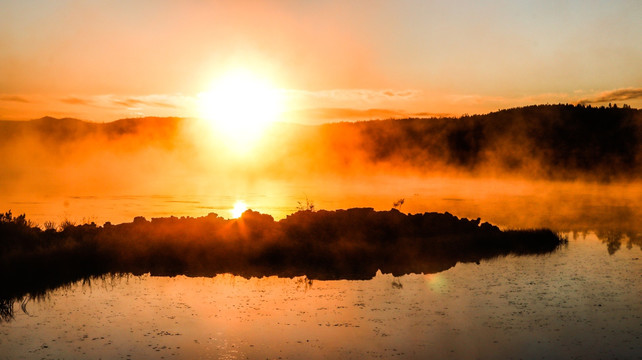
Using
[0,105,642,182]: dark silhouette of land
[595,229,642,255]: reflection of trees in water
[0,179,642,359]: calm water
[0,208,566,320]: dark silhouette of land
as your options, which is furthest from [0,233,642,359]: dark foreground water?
[0,105,642,182]: dark silhouette of land

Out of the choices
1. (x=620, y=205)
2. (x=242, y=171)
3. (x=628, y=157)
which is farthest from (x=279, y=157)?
(x=620, y=205)

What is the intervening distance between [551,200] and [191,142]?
8143cm

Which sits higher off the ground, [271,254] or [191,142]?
[191,142]

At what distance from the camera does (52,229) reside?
899 inches

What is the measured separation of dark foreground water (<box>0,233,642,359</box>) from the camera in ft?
40.9

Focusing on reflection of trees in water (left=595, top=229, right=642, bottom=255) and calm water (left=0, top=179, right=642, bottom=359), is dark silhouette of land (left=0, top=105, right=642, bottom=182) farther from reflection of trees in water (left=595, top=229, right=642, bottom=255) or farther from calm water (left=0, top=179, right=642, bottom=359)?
calm water (left=0, top=179, right=642, bottom=359)

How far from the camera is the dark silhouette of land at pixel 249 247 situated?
65.9 ft

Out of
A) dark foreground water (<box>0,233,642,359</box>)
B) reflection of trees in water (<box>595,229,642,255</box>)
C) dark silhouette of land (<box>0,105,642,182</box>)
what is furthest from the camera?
dark silhouette of land (<box>0,105,642,182</box>)

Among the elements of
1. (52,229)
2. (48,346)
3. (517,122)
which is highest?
(517,122)

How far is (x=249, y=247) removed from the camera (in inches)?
883

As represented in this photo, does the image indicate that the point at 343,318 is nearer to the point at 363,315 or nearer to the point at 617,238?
the point at 363,315

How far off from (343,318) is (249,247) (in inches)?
330

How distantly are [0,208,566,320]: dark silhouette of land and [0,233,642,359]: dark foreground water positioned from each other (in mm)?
1446

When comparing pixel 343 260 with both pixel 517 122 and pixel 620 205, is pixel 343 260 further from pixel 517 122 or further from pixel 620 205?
pixel 517 122
